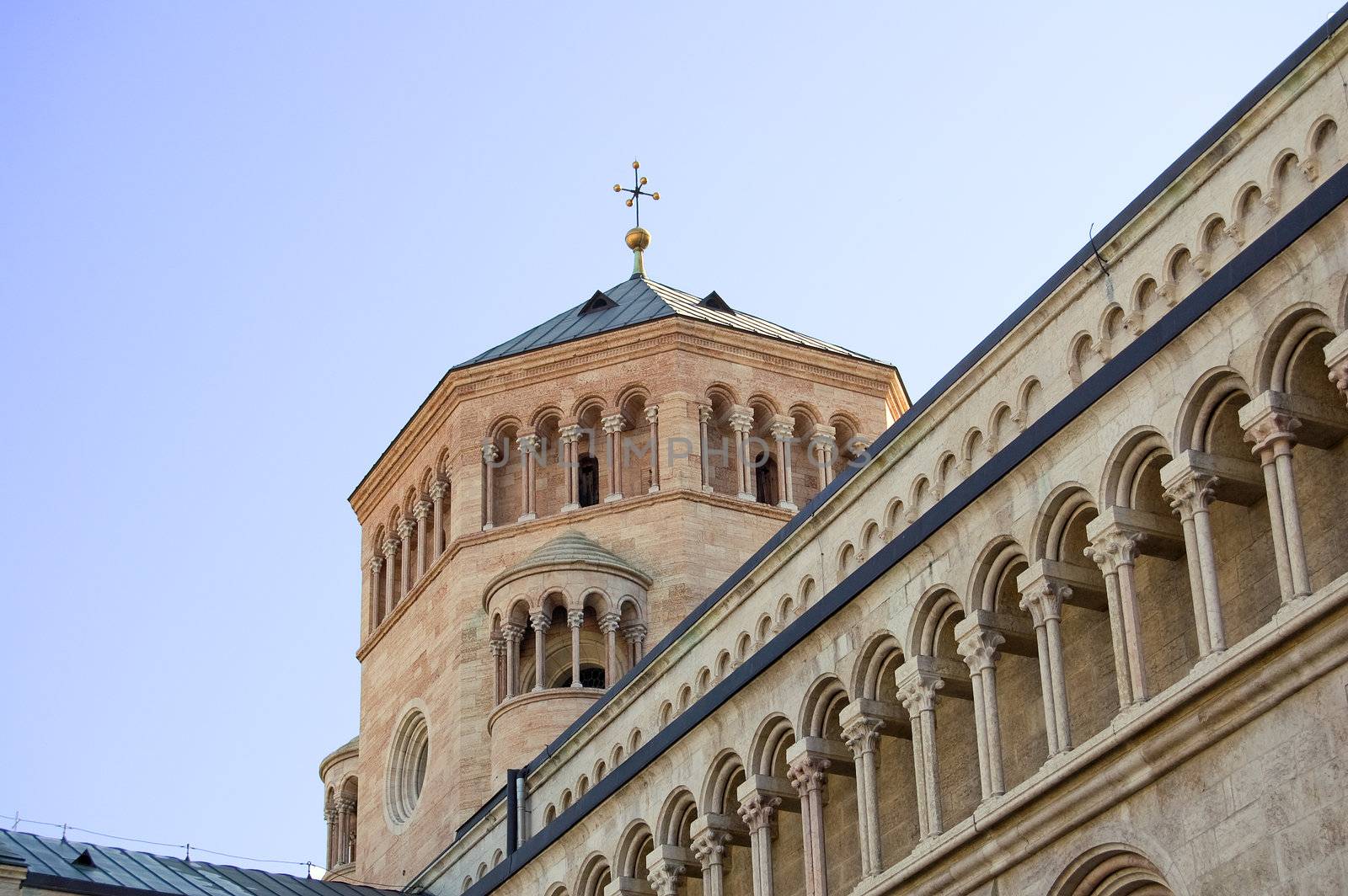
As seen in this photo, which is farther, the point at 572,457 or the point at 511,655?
the point at 572,457

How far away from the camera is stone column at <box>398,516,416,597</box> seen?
2005 inches

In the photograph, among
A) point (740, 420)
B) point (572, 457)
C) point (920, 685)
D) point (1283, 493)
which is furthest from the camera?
point (572, 457)

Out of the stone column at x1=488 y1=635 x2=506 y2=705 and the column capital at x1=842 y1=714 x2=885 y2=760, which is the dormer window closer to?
the stone column at x1=488 y1=635 x2=506 y2=705

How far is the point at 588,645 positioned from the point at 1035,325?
19873 mm

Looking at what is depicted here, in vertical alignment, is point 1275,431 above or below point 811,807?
above

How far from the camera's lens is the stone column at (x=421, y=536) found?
50156mm

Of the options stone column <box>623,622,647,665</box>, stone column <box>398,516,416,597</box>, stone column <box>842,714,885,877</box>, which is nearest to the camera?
stone column <box>842,714,885,877</box>

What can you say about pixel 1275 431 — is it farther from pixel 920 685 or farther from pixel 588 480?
pixel 588 480

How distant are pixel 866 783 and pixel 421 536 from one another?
76.5 feet

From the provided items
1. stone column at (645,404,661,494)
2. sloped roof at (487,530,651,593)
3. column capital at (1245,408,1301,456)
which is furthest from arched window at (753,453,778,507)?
column capital at (1245,408,1301,456)

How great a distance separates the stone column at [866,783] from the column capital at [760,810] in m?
1.80

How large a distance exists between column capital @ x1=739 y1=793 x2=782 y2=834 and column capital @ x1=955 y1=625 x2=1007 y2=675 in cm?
469

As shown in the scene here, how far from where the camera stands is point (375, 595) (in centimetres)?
5234

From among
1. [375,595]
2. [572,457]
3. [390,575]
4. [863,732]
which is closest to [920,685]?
[863,732]
